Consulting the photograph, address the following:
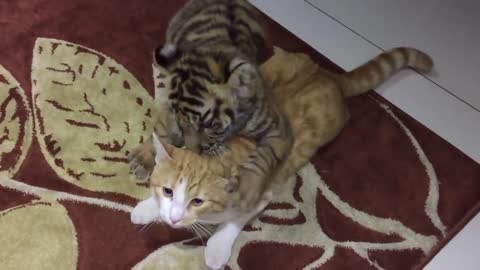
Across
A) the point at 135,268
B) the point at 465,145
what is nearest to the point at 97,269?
the point at 135,268

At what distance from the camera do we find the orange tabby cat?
1298mm

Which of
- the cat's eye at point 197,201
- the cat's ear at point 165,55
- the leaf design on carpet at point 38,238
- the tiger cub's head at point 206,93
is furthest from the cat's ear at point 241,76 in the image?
the leaf design on carpet at point 38,238

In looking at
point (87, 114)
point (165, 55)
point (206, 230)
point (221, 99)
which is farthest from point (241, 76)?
point (87, 114)

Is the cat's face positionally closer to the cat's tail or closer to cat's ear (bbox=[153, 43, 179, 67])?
cat's ear (bbox=[153, 43, 179, 67])

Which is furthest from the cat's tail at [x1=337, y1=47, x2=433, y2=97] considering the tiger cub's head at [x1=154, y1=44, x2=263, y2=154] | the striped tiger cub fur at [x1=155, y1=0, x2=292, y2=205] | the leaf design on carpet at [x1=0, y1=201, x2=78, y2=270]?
the leaf design on carpet at [x1=0, y1=201, x2=78, y2=270]

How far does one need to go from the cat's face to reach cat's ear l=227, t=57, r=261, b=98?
0.19 m

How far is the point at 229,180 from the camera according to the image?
134 centimetres

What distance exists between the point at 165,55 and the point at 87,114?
16.6 inches

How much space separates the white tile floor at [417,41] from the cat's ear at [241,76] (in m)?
0.64

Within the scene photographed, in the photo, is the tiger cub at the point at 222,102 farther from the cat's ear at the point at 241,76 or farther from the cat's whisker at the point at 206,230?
the cat's whisker at the point at 206,230

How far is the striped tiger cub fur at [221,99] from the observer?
138cm

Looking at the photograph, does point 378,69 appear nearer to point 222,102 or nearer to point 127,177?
point 222,102

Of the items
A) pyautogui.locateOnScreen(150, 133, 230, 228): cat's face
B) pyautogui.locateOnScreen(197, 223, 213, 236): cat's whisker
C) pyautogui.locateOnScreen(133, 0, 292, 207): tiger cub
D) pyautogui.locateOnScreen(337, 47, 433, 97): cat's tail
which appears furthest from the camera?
pyautogui.locateOnScreen(337, 47, 433, 97): cat's tail

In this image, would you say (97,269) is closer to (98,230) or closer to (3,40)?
(98,230)
